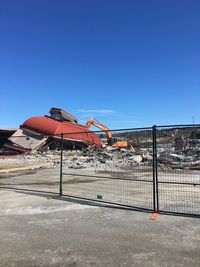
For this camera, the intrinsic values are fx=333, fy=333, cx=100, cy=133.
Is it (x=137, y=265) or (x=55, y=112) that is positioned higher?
(x=55, y=112)

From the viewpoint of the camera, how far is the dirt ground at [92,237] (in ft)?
17.3

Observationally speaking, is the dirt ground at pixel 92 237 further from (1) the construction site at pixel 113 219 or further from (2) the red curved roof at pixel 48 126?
(2) the red curved roof at pixel 48 126

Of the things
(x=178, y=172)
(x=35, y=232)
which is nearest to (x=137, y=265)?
(x=35, y=232)

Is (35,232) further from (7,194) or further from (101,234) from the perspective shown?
(7,194)

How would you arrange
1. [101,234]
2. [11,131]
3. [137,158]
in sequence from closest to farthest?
1. [101,234]
2. [137,158]
3. [11,131]

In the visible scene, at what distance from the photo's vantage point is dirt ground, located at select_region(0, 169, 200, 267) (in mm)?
5273

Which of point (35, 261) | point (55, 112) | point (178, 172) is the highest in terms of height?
point (55, 112)

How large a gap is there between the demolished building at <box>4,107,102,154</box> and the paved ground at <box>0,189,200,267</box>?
37.2 m

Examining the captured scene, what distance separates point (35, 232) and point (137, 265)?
2.65m

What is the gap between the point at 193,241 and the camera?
19.8 feet

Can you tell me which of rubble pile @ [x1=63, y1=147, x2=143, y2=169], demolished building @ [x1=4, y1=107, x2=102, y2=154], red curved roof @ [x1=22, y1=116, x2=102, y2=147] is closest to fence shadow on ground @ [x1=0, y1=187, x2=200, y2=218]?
rubble pile @ [x1=63, y1=147, x2=143, y2=169]

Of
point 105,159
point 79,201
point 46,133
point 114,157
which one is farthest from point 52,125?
point 79,201

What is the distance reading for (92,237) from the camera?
21.2 ft

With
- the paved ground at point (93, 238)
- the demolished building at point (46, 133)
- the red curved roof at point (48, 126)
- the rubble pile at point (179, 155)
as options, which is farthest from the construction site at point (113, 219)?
the red curved roof at point (48, 126)
